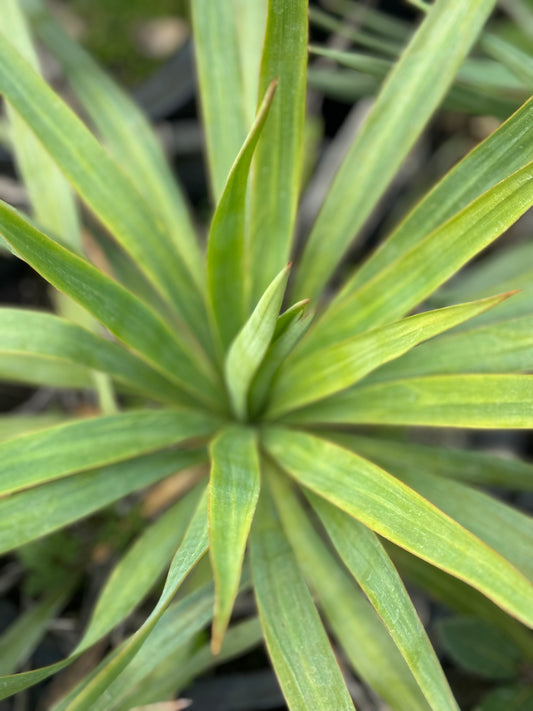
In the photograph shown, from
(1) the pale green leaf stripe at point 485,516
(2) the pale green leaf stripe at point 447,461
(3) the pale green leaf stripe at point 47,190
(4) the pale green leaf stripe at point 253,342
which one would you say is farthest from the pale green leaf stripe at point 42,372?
(1) the pale green leaf stripe at point 485,516

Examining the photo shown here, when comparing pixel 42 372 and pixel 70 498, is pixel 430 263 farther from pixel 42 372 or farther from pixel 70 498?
pixel 42 372

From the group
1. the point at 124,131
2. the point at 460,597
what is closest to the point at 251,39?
the point at 124,131

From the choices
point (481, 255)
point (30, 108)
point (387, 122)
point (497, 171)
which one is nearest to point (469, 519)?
point (497, 171)

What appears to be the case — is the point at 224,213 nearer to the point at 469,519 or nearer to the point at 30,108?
the point at 30,108

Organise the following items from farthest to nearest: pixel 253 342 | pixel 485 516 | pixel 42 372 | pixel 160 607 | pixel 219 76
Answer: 1. pixel 42 372
2. pixel 219 76
3. pixel 485 516
4. pixel 253 342
5. pixel 160 607

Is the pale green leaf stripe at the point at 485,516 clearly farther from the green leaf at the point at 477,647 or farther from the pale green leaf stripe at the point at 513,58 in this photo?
the pale green leaf stripe at the point at 513,58

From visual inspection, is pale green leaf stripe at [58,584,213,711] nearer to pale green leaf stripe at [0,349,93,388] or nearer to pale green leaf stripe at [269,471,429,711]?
pale green leaf stripe at [269,471,429,711]

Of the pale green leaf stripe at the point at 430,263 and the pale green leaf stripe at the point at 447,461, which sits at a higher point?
the pale green leaf stripe at the point at 430,263
